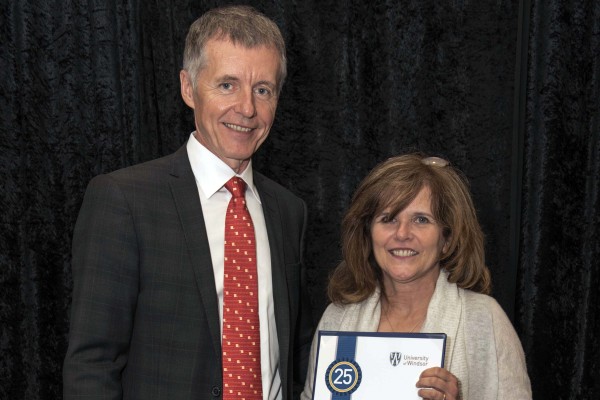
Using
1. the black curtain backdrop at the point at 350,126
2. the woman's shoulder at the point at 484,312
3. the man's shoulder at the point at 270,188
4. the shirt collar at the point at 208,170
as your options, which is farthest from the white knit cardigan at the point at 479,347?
the black curtain backdrop at the point at 350,126

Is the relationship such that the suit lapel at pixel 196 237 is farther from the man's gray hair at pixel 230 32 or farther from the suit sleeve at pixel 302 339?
the suit sleeve at pixel 302 339

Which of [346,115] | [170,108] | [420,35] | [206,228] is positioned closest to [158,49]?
[170,108]

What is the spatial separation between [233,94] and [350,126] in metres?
1.15

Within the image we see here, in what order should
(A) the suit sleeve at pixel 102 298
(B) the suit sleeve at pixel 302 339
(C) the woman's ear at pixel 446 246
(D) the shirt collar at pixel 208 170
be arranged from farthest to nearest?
Result: (B) the suit sleeve at pixel 302 339 → (C) the woman's ear at pixel 446 246 → (D) the shirt collar at pixel 208 170 → (A) the suit sleeve at pixel 102 298

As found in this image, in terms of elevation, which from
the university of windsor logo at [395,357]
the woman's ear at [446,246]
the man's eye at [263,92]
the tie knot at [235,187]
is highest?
the man's eye at [263,92]

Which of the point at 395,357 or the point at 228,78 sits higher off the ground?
the point at 228,78

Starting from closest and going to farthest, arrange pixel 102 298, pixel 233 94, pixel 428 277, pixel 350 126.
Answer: pixel 102 298
pixel 233 94
pixel 428 277
pixel 350 126

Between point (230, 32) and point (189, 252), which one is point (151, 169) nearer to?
point (189, 252)

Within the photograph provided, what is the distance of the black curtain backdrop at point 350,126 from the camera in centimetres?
286

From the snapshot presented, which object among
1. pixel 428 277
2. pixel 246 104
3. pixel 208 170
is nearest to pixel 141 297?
pixel 208 170

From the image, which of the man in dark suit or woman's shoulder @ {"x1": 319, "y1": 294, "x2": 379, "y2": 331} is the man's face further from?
woman's shoulder @ {"x1": 319, "y1": 294, "x2": 379, "y2": 331}

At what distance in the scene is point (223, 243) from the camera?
1.93 m

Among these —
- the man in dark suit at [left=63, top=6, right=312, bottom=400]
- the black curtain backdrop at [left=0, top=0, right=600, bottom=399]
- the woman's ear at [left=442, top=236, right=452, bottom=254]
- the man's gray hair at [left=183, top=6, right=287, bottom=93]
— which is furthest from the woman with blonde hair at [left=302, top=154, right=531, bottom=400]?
the black curtain backdrop at [left=0, top=0, right=600, bottom=399]

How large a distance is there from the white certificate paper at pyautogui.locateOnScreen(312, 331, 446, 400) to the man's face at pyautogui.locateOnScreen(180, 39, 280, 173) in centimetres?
50
